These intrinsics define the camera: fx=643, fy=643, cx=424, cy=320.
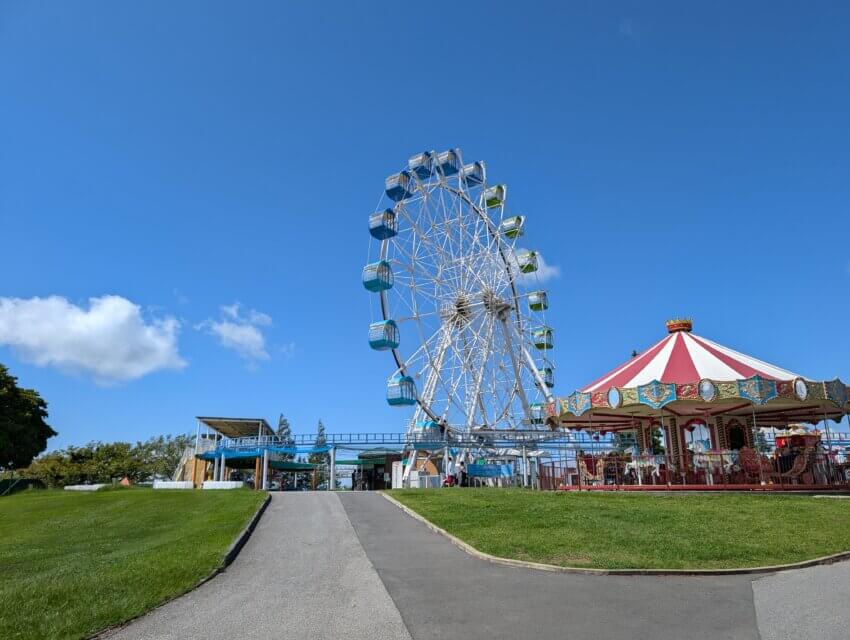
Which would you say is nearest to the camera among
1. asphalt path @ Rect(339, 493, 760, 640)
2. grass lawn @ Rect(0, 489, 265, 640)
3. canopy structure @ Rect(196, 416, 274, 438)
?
asphalt path @ Rect(339, 493, 760, 640)

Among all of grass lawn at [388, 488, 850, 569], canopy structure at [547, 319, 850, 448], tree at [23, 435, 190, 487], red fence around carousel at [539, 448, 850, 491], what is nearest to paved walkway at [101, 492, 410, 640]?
grass lawn at [388, 488, 850, 569]

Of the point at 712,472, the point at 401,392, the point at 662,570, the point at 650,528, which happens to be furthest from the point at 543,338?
the point at 662,570

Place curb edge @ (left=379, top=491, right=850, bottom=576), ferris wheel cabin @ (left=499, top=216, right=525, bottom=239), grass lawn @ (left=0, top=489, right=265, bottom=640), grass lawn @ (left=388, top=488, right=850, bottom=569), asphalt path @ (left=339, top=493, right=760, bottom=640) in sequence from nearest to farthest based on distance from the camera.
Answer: asphalt path @ (left=339, top=493, right=760, bottom=640) < grass lawn @ (left=0, top=489, right=265, bottom=640) < curb edge @ (left=379, top=491, right=850, bottom=576) < grass lawn @ (left=388, top=488, right=850, bottom=569) < ferris wheel cabin @ (left=499, top=216, right=525, bottom=239)

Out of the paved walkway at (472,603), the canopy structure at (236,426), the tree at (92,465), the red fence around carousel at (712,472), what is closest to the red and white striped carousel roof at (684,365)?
the red fence around carousel at (712,472)

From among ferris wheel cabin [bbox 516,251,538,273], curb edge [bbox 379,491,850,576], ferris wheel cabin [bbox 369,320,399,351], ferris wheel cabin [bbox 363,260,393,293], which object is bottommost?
curb edge [bbox 379,491,850,576]

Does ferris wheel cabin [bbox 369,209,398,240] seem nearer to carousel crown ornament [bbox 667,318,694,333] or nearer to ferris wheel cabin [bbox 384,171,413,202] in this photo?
ferris wheel cabin [bbox 384,171,413,202]

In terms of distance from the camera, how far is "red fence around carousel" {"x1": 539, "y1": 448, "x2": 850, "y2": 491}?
68.5ft

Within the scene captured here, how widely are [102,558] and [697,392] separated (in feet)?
59.1

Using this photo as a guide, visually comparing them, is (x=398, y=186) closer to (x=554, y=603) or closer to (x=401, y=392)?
(x=401, y=392)

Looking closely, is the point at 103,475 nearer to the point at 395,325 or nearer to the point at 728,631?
the point at 395,325

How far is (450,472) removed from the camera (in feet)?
119

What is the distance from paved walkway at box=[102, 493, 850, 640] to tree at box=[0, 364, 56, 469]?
1534 inches

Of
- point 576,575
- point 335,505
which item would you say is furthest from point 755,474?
point 576,575

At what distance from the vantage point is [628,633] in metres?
6.36
